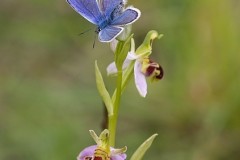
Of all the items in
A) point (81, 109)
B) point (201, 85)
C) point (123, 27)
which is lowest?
point (123, 27)

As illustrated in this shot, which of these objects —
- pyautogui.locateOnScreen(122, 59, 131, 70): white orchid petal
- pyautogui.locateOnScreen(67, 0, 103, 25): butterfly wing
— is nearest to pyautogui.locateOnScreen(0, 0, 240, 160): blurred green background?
pyautogui.locateOnScreen(122, 59, 131, 70): white orchid petal

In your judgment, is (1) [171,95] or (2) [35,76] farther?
(2) [35,76]

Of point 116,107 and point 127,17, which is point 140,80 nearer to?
point 116,107

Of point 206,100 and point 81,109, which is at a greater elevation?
point 81,109

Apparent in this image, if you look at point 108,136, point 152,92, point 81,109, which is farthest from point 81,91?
point 108,136

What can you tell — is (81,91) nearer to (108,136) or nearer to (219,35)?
(219,35)

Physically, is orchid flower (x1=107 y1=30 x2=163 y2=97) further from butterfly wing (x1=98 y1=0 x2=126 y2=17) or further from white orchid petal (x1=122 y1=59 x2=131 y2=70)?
butterfly wing (x1=98 y1=0 x2=126 y2=17)

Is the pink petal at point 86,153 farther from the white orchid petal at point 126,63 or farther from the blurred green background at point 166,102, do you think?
the blurred green background at point 166,102
